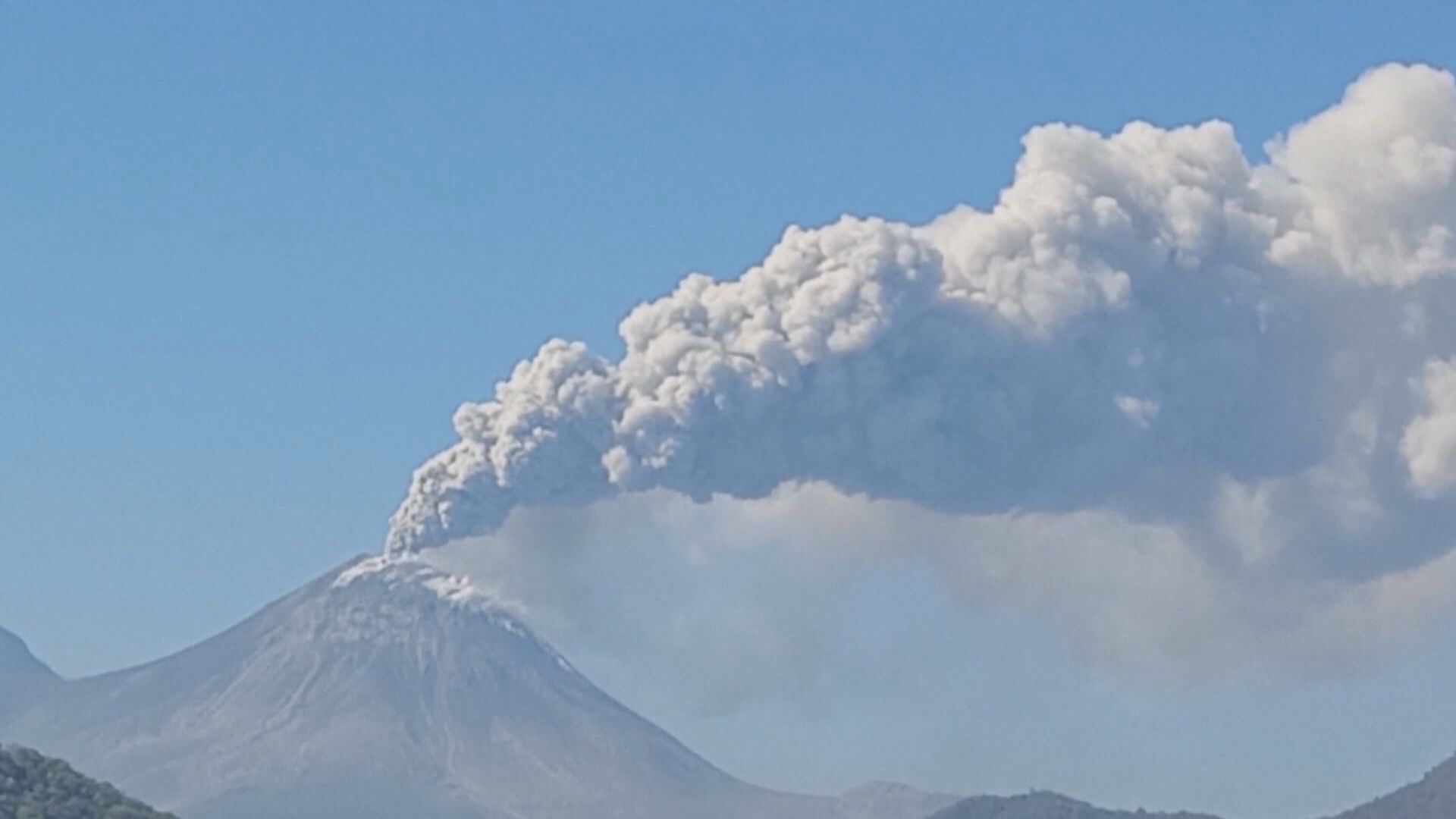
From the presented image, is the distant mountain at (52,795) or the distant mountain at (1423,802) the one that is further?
the distant mountain at (1423,802)

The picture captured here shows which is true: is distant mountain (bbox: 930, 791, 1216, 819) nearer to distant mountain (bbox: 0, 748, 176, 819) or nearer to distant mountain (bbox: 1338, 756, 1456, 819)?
distant mountain (bbox: 1338, 756, 1456, 819)

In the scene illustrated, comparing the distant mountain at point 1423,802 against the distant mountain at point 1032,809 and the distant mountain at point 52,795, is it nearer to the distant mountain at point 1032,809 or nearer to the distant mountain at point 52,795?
the distant mountain at point 1032,809

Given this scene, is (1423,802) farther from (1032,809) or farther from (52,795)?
(52,795)

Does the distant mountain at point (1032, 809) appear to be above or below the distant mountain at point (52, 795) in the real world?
above

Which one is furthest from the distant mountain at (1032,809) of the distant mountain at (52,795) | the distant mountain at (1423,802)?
the distant mountain at (52,795)

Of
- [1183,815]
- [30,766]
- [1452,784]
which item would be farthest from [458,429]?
[30,766]

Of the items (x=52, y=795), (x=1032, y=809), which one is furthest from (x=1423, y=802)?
(x=52, y=795)
